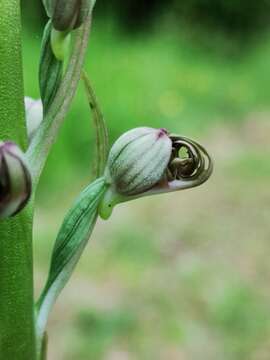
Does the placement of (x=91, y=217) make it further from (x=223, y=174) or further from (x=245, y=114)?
(x=245, y=114)

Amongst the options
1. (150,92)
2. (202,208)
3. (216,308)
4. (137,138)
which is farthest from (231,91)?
(137,138)

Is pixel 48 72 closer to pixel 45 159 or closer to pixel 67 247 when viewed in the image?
pixel 45 159

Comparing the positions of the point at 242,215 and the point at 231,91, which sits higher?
the point at 242,215

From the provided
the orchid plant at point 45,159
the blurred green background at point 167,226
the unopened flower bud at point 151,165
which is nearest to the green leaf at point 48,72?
the orchid plant at point 45,159

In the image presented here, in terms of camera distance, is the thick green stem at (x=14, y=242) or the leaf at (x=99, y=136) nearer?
the thick green stem at (x=14, y=242)

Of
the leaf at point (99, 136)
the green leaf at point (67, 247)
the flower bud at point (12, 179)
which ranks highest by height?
the flower bud at point (12, 179)

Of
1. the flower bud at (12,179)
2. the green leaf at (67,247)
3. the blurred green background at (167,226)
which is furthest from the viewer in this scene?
the blurred green background at (167,226)

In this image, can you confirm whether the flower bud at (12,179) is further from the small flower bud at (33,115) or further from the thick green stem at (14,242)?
the small flower bud at (33,115)

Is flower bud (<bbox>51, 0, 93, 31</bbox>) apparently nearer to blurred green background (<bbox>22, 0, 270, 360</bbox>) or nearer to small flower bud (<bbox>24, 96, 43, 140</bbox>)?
small flower bud (<bbox>24, 96, 43, 140</bbox>)

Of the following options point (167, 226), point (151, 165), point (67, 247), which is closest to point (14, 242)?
point (67, 247)
